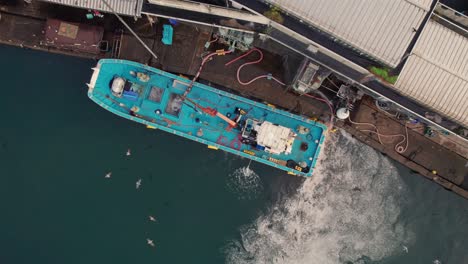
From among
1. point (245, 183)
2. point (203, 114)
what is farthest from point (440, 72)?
point (245, 183)

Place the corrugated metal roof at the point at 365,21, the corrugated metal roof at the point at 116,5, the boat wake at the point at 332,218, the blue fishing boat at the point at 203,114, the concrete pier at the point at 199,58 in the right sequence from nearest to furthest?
the corrugated metal roof at the point at 365,21 < the corrugated metal roof at the point at 116,5 < the blue fishing boat at the point at 203,114 < the concrete pier at the point at 199,58 < the boat wake at the point at 332,218

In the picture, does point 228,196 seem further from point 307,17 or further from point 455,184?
point 455,184

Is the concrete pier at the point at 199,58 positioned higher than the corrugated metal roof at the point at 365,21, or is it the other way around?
the corrugated metal roof at the point at 365,21

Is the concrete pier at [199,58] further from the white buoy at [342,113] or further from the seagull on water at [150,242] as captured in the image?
the seagull on water at [150,242]

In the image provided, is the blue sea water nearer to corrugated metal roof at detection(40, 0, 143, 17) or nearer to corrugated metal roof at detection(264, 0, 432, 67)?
corrugated metal roof at detection(40, 0, 143, 17)

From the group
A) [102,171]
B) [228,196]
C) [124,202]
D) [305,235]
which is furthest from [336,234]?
[102,171]

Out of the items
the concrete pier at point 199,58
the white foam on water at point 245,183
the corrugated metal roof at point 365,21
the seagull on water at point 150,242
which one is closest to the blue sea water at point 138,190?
the white foam on water at point 245,183

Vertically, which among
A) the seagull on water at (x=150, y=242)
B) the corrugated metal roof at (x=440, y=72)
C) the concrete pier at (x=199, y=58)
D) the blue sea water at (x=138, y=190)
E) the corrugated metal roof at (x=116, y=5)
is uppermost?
the corrugated metal roof at (x=440, y=72)
